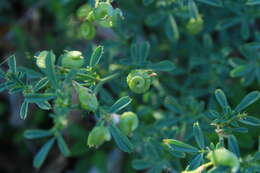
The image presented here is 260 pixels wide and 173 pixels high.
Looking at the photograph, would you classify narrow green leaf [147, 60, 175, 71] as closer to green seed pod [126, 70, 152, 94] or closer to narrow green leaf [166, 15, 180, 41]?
green seed pod [126, 70, 152, 94]

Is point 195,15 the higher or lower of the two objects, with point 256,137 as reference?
higher

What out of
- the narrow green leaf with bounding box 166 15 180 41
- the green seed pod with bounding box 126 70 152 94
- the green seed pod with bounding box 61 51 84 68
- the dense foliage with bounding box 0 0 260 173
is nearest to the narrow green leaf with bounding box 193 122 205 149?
the dense foliage with bounding box 0 0 260 173

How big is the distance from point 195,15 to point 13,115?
6.36 ft

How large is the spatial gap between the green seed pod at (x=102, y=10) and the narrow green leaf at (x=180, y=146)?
0.59 meters

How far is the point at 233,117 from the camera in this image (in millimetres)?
1811

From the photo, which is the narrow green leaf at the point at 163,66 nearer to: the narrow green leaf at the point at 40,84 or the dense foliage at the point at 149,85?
the dense foliage at the point at 149,85

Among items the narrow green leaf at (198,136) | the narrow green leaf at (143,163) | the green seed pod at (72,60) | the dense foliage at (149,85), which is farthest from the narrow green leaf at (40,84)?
the narrow green leaf at (143,163)

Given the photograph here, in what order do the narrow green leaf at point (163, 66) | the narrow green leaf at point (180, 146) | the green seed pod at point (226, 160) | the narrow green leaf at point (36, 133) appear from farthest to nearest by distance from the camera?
the narrow green leaf at point (36, 133)
the narrow green leaf at point (163, 66)
the narrow green leaf at point (180, 146)
the green seed pod at point (226, 160)

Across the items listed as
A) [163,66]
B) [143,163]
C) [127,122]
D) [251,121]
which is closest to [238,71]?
[163,66]

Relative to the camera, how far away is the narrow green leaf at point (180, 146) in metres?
1.79

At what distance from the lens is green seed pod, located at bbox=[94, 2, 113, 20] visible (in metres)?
1.79

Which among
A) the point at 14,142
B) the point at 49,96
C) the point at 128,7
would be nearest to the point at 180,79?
the point at 128,7

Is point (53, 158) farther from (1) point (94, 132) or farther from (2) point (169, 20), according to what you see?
(1) point (94, 132)

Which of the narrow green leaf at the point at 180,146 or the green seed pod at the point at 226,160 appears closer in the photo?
the green seed pod at the point at 226,160
